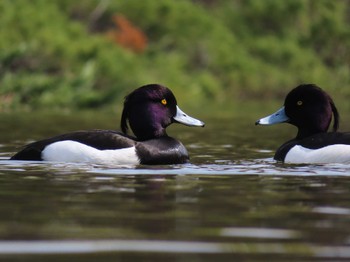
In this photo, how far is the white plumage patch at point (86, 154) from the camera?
32.7ft

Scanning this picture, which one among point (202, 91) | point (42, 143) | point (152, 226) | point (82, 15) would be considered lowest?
point (152, 226)

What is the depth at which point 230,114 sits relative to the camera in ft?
76.5

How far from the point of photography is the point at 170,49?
37.9 meters

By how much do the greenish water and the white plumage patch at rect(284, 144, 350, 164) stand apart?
18cm

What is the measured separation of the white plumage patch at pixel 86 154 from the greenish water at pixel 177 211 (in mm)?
185

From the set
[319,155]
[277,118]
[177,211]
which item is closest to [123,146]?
[319,155]

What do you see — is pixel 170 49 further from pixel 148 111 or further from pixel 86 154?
pixel 86 154

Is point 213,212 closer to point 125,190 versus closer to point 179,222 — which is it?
point 179,222

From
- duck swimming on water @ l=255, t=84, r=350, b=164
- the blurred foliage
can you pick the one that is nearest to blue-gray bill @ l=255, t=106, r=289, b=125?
duck swimming on water @ l=255, t=84, r=350, b=164

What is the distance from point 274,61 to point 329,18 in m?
2.75

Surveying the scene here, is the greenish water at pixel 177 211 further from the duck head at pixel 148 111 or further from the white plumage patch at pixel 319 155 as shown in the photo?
the duck head at pixel 148 111

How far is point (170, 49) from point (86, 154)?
28.1m

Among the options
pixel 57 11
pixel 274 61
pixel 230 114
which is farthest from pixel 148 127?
pixel 274 61

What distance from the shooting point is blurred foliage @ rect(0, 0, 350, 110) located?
2450 cm
